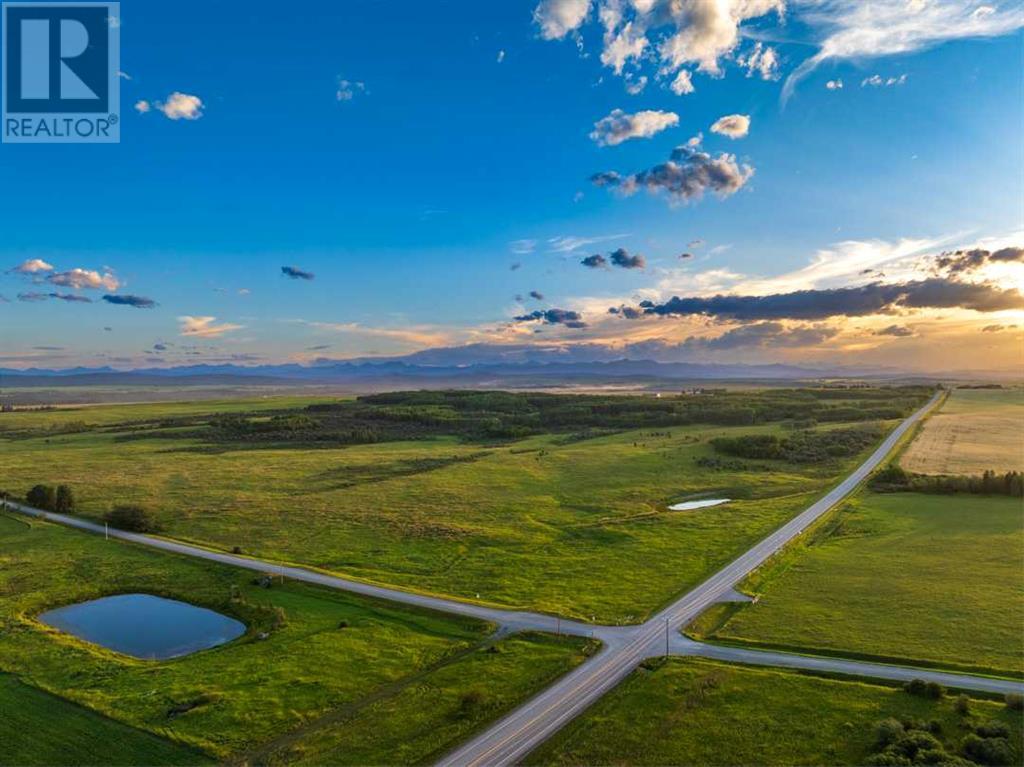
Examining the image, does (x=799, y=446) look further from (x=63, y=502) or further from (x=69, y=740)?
(x=63, y=502)

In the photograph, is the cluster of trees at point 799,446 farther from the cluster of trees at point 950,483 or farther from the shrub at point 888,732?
the shrub at point 888,732

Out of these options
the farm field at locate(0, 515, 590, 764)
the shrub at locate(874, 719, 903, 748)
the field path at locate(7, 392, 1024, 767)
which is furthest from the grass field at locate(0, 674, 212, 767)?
the shrub at locate(874, 719, 903, 748)

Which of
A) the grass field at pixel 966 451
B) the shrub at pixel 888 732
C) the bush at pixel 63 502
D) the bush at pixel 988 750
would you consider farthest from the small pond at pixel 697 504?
the bush at pixel 63 502

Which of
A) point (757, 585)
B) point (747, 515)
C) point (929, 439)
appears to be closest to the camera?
point (757, 585)

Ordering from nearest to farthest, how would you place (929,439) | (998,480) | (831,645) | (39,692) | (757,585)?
(39,692), (831,645), (757,585), (998,480), (929,439)

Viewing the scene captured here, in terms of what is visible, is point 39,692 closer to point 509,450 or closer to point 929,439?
point 509,450

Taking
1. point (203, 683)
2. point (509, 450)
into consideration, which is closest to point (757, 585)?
point (203, 683)
